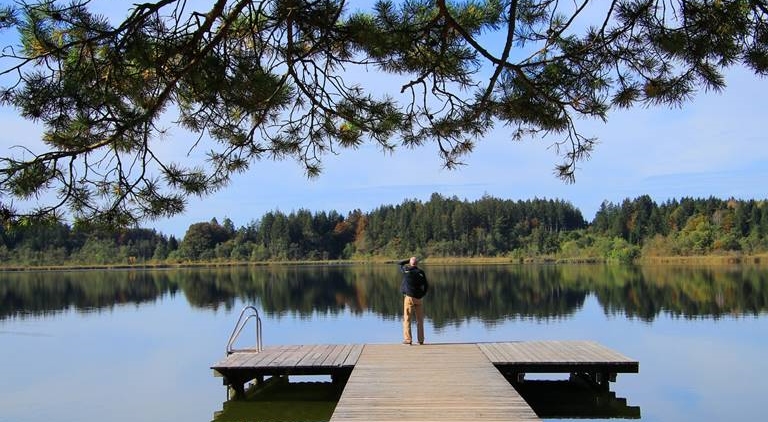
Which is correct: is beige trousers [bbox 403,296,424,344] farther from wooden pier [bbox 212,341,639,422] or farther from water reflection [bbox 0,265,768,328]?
water reflection [bbox 0,265,768,328]

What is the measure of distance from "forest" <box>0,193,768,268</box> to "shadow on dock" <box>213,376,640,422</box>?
202ft

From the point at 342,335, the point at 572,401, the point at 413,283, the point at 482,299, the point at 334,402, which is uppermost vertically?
the point at 413,283

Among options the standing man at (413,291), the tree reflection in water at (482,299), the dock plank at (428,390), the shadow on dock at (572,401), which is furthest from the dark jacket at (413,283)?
the tree reflection in water at (482,299)

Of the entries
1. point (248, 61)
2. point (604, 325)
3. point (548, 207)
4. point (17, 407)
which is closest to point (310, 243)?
point (548, 207)

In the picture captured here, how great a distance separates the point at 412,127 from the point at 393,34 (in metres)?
1.14

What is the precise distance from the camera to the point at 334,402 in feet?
35.3

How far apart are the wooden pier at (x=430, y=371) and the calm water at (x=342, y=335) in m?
0.65

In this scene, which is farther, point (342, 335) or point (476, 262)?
point (476, 262)

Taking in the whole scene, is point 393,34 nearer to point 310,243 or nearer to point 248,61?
point 248,61

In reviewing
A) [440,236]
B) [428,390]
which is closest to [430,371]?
[428,390]

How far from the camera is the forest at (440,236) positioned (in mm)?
76125

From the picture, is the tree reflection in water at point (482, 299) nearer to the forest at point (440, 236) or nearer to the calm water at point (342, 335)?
the calm water at point (342, 335)

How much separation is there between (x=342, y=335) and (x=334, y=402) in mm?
8430

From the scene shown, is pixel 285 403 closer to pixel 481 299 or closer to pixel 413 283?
pixel 413 283
